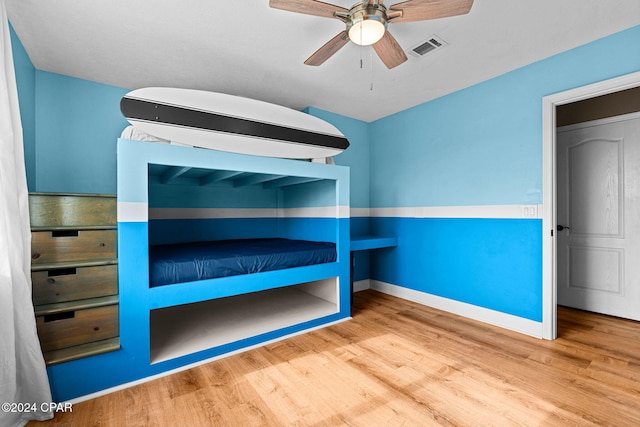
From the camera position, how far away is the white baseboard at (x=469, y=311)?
2520 mm

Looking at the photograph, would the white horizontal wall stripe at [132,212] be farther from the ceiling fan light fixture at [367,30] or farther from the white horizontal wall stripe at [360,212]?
the white horizontal wall stripe at [360,212]

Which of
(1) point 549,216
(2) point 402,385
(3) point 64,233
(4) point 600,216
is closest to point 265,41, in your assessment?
(3) point 64,233

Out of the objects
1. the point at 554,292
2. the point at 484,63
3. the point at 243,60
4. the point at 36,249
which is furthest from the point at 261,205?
the point at 554,292

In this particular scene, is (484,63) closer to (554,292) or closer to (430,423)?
(554,292)

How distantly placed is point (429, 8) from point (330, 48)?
621 mm

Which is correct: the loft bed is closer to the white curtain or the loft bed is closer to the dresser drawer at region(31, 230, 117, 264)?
the dresser drawer at region(31, 230, 117, 264)

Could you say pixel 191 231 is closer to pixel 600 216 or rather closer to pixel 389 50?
pixel 389 50

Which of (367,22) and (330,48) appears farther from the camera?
(330,48)

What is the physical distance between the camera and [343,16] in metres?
1.55

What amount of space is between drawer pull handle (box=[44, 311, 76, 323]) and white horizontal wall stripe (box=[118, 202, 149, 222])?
0.59 m

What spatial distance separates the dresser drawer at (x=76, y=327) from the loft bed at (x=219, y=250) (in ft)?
0.26

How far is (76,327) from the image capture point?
166cm

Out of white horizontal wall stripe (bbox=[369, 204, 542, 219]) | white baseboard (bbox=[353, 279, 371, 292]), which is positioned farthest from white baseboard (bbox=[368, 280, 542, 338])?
white horizontal wall stripe (bbox=[369, 204, 542, 219])

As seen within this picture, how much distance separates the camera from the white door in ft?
9.39
